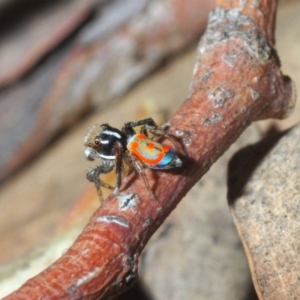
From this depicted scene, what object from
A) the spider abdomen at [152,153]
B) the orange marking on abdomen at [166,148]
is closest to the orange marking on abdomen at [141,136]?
the spider abdomen at [152,153]

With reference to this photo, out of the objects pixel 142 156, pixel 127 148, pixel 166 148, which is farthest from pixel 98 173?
pixel 166 148

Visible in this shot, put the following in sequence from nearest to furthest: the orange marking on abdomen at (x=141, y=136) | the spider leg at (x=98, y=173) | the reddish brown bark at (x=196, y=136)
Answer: the reddish brown bark at (x=196, y=136) → the orange marking on abdomen at (x=141, y=136) → the spider leg at (x=98, y=173)

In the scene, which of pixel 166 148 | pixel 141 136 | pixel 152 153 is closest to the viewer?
pixel 166 148

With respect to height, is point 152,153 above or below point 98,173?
above

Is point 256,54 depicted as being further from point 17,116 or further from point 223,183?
point 17,116

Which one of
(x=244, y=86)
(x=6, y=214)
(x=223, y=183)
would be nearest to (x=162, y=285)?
(x=223, y=183)

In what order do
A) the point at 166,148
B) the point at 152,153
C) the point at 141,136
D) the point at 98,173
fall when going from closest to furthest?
the point at 166,148 < the point at 152,153 < the point at 141,136 < the point at 98,173

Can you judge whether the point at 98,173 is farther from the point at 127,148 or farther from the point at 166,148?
the point at 166,148

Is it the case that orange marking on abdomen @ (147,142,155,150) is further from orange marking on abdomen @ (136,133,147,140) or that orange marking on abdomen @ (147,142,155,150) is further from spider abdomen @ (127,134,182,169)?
orange marking on abdomen @ (136,133,147,140)

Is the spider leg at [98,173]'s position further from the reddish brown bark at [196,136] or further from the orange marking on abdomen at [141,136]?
the reddish brown bark at [196,136]
